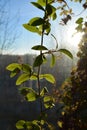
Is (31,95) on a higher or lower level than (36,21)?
lower

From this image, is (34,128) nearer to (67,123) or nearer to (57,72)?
(67,123)

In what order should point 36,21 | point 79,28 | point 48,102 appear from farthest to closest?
point 79,28 → point 48,102 → point 36,21

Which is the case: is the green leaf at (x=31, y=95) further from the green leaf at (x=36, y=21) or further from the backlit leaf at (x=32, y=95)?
the green leaf at (x=36, y=21)

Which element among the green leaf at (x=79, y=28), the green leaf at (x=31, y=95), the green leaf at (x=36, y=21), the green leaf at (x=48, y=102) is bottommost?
the green leaf at (x=48, y=102)

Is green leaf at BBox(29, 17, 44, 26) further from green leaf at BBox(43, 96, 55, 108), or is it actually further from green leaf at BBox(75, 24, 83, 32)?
green leaf at BBox(75, 24, 83, 32)

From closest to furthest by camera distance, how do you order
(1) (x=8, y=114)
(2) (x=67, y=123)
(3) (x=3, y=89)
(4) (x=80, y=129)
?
(4) (x=80, y=129), (2) (x=67, y=123), (1) (x=8, y=114), (3) (x=3, y=89)

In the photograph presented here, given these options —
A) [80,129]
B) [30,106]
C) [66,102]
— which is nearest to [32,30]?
[80,129]

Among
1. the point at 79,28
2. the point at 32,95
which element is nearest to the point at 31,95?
the point at 32,95

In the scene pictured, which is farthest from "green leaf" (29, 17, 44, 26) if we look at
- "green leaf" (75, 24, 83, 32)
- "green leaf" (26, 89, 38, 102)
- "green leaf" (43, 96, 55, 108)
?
"green leaf" (75, 24, 83, 32)

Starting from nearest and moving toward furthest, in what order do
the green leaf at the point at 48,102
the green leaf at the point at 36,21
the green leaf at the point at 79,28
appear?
the green leaf at the point at 36,21 < the green leaf at the point at 48,102 < the green leaf at the point at 79,28

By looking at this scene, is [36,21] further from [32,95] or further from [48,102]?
[48,102]

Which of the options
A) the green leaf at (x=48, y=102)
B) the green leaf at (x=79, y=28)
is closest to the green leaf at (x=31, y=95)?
the green leaf at (x=48, y=102)
